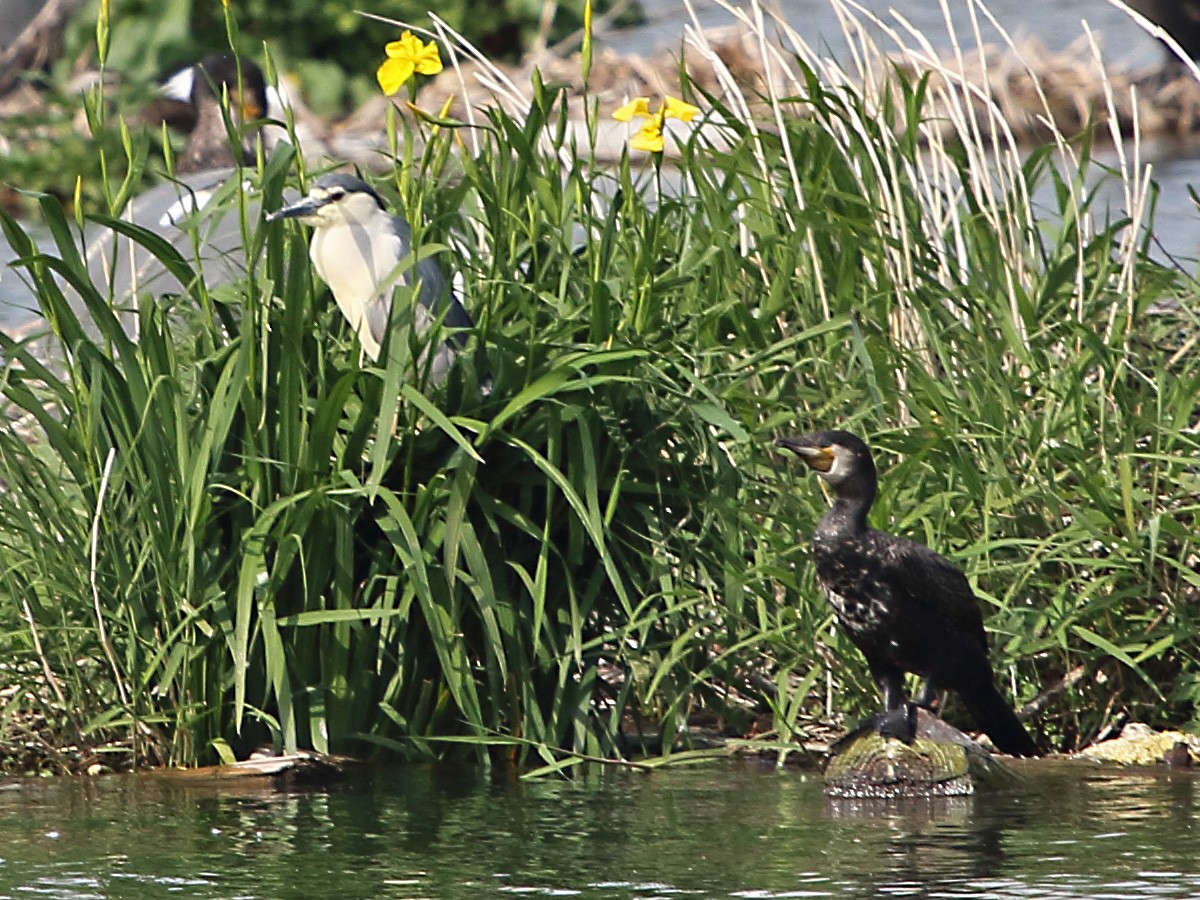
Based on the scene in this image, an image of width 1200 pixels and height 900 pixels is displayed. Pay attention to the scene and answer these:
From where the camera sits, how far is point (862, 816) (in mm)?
4004

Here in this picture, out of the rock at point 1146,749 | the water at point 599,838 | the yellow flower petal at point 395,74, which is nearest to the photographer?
the water at point 599,838

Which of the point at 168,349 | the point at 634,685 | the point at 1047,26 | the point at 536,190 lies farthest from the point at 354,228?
the point at 1047,26

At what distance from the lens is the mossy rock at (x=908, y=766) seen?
13.6 ft

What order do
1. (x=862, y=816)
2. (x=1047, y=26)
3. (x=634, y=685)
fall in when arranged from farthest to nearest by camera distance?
(x=1047, y=26)
(x=634, y=685)
(x=862, y=816)

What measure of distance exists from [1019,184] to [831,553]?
64.0 inches

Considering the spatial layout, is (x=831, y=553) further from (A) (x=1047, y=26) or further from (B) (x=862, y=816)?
(A) (x=1047, y=26)

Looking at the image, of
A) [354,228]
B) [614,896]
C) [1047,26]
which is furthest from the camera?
[1047,26]

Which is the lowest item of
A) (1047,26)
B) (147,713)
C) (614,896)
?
(614,896)

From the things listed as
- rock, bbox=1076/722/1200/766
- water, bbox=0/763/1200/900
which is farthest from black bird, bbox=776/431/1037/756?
rock, bbox=1076/722/1200/766

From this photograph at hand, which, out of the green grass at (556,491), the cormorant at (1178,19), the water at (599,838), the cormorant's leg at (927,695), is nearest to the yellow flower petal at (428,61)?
the green grass at (556,491)

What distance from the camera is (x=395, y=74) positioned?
15.5ft

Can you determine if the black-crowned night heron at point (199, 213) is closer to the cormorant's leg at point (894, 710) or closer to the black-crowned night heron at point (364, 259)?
the black-crowned night heron at point (364, 259)

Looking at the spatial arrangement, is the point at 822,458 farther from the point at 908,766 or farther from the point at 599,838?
the point at 599,838

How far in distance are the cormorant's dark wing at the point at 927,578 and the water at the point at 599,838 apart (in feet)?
1.17
